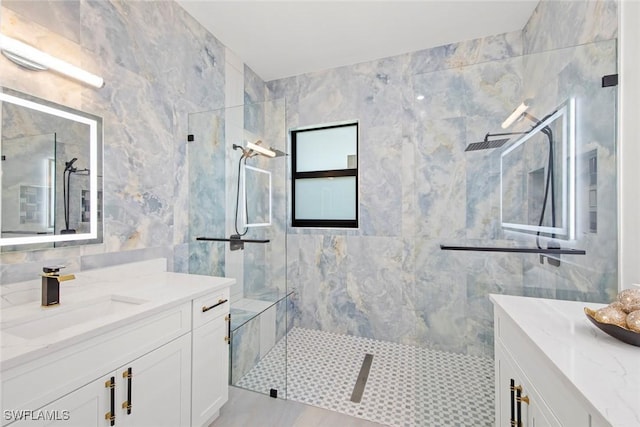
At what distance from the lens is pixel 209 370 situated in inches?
61.1

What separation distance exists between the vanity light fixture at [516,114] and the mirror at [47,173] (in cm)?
219

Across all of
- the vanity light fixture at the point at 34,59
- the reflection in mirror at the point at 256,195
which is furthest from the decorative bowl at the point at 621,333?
the vanity light fixture at the point at 34,59

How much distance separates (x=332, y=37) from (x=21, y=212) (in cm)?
239

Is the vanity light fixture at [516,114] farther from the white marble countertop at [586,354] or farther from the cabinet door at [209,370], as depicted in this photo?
the cabinet door at [209,370]

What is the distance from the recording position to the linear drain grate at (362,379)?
1.91m

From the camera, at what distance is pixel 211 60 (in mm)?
2320

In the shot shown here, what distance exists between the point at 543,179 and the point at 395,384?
168cm

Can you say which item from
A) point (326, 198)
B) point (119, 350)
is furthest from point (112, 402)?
point (326, 198)

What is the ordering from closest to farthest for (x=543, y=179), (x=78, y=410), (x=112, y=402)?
(x=78, y=410)
(x=112, y=402)
(x=543, y=179)

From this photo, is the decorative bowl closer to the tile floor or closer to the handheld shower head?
the tile floor

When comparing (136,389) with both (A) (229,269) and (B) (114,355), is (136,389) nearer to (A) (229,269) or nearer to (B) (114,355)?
(B) (114,355)

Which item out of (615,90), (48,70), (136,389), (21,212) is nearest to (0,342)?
(136,389)

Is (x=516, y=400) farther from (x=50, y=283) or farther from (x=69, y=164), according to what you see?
(x=69, y=164)

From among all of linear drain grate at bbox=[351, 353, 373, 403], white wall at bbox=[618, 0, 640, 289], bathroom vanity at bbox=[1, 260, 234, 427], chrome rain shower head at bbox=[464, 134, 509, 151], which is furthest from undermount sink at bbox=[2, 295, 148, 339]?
white wall at bbox=[618, 0, 640, 289]
